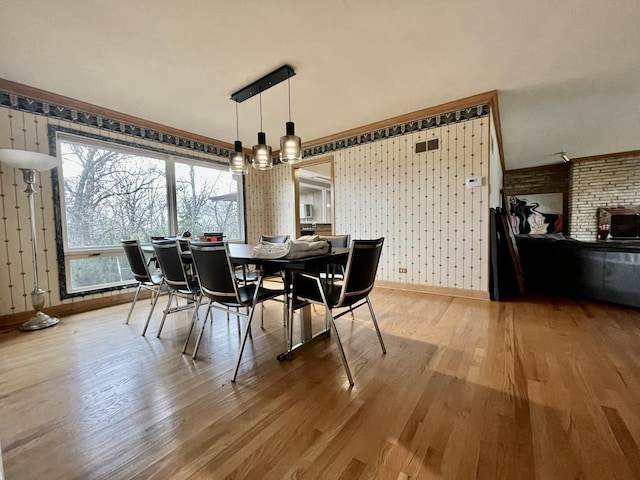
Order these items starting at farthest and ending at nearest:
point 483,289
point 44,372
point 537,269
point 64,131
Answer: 1. point 537,269
2. point 483,289
3. point 64,131
4. point 44,372

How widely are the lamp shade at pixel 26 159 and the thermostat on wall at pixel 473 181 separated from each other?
4.53 m

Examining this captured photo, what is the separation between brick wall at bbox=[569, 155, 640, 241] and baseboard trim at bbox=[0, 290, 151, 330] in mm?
9333

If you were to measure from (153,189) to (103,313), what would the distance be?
176 cm

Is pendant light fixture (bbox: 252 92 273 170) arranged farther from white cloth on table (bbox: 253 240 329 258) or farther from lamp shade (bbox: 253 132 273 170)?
white cloth on table (bbox: 253 240 329 258)

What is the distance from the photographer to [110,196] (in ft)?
11.0

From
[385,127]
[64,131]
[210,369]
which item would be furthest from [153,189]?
[385,127]

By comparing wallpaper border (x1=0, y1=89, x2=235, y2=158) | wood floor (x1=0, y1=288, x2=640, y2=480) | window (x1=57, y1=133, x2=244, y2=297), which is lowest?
wood floor (x1=0, y1=288, x2=640, y2=480)

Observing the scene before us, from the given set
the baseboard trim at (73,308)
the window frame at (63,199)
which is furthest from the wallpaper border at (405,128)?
the baseboard trim at (73,308)

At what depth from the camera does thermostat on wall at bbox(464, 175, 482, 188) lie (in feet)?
10.3

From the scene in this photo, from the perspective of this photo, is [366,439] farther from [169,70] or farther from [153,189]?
[153,189]

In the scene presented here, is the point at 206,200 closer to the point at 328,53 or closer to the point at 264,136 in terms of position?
the point at 264,136

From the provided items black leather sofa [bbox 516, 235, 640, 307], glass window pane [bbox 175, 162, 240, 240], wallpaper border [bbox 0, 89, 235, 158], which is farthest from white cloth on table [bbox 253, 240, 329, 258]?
black leather sofa [bbox 516, 235, 640, 307]

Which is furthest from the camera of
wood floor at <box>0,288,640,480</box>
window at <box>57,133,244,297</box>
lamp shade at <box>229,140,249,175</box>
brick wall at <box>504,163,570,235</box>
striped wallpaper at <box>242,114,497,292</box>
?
brick wall at <box>504,163,570,235</box>

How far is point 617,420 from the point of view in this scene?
1.21 metres
